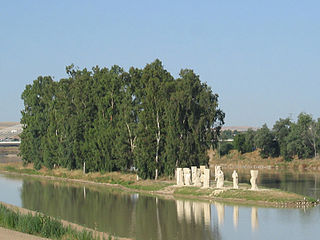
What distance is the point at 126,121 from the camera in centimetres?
5500

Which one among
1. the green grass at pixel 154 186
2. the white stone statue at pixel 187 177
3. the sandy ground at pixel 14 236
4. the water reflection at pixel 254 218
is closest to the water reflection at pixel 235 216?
the water reflection at pixel 254 218

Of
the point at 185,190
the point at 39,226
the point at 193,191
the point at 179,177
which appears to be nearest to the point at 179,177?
the point at 179,177

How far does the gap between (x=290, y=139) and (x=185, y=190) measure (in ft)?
122

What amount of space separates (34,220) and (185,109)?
27.8 metres

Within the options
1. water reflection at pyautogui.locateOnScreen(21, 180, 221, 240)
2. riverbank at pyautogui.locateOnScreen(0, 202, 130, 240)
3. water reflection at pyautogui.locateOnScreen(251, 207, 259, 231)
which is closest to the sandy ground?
riverbank at pyautogui.locateOnScreen(0, 202, 130, 240)

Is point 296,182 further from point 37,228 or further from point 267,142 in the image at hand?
point 37,228

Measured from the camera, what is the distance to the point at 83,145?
61.4 m

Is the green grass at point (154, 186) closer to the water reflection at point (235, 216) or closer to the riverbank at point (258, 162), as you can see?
the water reflection at point (235, 216)

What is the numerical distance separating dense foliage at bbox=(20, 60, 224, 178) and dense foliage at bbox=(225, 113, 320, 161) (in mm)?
23371

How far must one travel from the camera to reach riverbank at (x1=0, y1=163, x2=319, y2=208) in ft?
125

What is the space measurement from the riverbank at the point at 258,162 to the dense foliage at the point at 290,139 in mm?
1051

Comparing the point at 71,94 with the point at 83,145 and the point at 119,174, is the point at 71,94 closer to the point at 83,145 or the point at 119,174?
the point at 83,145

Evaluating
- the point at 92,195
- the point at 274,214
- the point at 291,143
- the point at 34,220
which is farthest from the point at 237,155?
the point at 34,220

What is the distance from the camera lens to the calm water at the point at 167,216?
97.8 feet
